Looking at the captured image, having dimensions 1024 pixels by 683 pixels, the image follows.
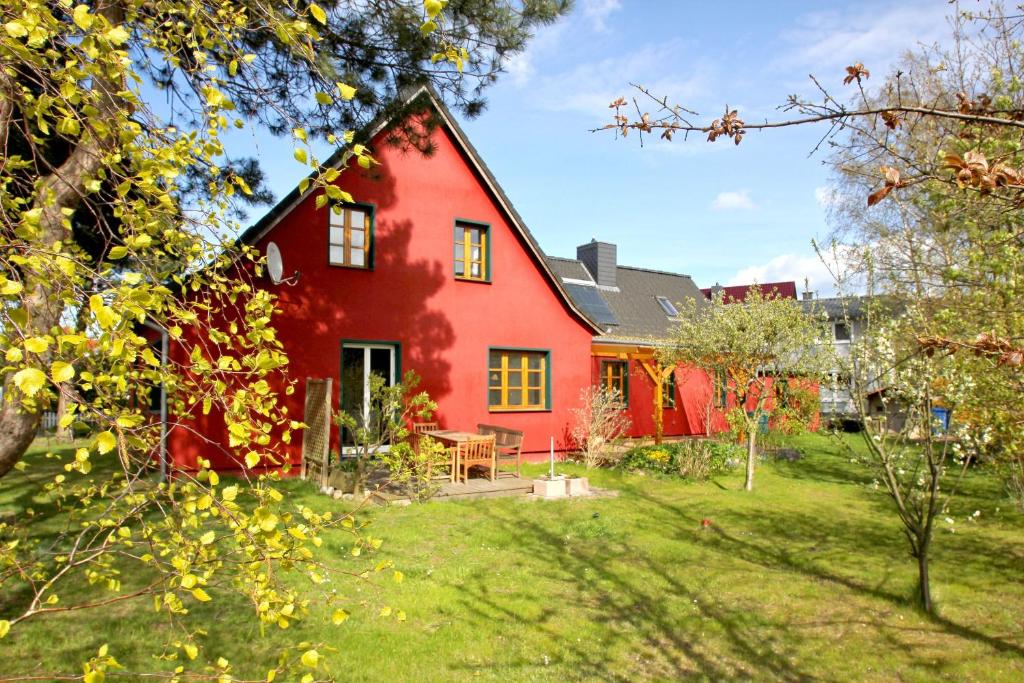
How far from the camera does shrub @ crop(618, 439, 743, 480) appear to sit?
12.8 m

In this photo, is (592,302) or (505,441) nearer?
(505,441)

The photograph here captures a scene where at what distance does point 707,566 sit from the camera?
23.2ft

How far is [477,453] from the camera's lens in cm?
1093

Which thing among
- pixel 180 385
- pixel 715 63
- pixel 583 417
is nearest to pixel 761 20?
pixel 715 63

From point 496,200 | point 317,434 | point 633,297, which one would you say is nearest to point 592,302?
point 633,297

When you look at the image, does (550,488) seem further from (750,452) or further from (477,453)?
(750,452)

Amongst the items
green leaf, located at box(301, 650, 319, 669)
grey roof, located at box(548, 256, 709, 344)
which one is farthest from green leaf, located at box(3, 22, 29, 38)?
grey roof, located at box(548, 256, 709, 344)

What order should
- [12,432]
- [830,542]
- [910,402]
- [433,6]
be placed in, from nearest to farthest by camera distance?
[433,6], [12,432], [910,402], [830,542]

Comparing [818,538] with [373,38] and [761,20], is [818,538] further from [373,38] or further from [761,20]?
[373,38]

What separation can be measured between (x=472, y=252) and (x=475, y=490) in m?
5.72

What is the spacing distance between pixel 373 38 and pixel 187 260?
512 centimetres

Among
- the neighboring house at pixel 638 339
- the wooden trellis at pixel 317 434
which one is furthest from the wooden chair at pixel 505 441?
the neighboring house at pixel 638 339

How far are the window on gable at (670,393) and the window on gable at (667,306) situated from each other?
13.5ft

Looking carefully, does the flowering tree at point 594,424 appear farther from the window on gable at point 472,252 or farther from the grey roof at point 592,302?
the grey roof at point 592,302
